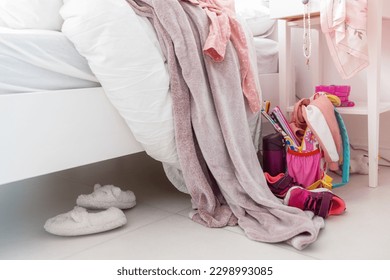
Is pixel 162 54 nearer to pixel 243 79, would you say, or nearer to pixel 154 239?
pixel 243 79

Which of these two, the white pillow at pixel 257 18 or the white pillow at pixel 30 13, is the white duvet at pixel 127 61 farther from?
the white pillow at pixel 257 18

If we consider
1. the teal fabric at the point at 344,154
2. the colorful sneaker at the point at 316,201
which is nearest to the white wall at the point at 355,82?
the teal fabric at the point at 344,154

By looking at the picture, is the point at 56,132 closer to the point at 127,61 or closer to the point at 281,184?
the point at 127,61

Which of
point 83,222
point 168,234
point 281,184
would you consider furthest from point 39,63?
point 281,184

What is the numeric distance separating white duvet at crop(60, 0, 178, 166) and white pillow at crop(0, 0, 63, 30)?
0.11ft

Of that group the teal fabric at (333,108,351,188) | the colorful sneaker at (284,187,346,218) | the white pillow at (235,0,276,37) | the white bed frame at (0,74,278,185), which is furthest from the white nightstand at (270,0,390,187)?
the white bed frame at (0,74,278,185)

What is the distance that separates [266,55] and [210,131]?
2.15 ft

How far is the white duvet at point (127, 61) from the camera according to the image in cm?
94

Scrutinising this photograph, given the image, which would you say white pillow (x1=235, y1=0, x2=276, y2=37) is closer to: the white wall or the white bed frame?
the white wall

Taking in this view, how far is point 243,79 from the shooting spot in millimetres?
1190

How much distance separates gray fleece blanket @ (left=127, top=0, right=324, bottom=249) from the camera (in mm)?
1029

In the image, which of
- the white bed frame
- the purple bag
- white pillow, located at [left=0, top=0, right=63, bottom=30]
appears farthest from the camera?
the purple bag

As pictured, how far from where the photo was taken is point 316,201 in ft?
3.50

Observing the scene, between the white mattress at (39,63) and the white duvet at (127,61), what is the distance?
3 cm
